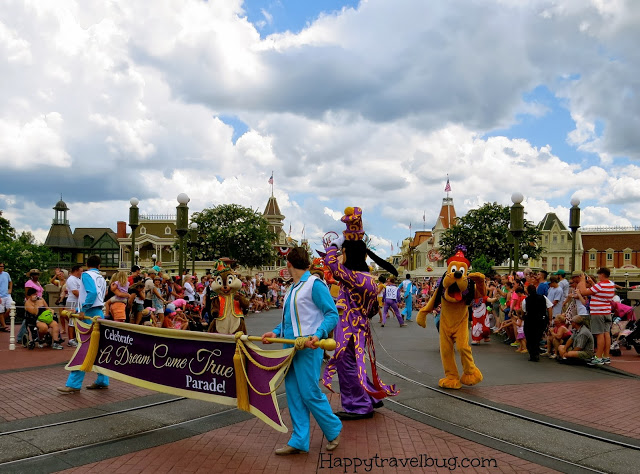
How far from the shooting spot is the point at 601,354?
10070 millimetres

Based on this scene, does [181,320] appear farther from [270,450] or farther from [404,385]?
[270,450]

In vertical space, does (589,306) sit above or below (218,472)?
above

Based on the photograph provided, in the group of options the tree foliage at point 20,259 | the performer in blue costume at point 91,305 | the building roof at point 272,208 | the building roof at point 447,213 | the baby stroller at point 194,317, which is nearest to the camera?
the performer in blue costume at point 91,305

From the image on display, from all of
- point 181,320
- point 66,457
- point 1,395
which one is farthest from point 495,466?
point 181,320

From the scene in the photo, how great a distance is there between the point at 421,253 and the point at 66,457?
107904 mm

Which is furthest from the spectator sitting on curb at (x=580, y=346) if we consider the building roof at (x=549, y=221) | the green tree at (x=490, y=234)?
the building roof at (x=549, y=221)

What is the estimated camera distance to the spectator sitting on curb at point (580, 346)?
10039 millimetres

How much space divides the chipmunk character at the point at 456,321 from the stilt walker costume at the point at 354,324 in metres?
1.55

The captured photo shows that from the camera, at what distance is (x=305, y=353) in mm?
4723

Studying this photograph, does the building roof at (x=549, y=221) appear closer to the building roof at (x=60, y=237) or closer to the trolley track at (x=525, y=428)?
the building roof at (x=60, y=237)

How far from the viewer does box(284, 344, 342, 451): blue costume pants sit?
15.4ft

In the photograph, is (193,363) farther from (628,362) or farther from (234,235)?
(234,235)

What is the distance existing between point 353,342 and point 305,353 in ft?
4.70

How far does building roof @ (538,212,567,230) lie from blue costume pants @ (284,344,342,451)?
3554 inches
